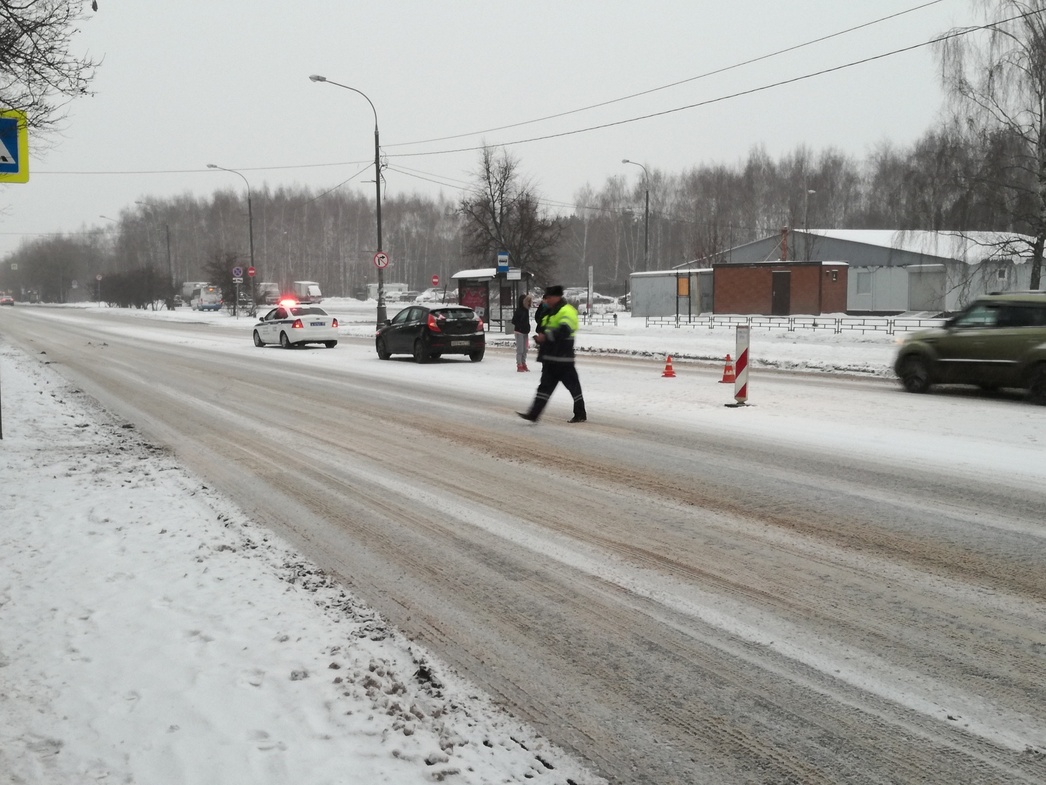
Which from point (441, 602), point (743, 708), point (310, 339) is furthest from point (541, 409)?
point (310, 339)

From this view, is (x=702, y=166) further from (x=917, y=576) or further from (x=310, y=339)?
(x=917, y=576)

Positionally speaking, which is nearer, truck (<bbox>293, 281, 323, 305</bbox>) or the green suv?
the green suv

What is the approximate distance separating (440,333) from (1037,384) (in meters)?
13.2

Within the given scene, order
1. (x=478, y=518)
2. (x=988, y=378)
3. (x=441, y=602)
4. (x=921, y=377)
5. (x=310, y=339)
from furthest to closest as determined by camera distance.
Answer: (x=310, y=339)
(x=921, y=377)
(x=988, y=378)
(x=478, y=518)
(x=441, y=602)

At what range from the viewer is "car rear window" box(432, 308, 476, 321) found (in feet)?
71.9

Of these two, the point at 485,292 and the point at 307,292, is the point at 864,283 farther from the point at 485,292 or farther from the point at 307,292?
the point at 307,292

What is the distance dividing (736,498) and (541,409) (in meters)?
4.66

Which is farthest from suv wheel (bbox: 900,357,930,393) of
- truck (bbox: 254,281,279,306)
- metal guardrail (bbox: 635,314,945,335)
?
truck (bbox: 254,281,279,306)

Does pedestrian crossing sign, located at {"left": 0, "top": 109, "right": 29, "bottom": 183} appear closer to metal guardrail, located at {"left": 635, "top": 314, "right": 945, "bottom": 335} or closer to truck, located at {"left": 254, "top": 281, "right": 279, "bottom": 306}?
metal guardrail, located at {"left": 635, "top": 314, "right": 945, "bottom": 335}

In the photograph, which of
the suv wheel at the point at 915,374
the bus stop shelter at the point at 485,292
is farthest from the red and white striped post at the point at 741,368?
the bus stop shelter at the point at 485,292

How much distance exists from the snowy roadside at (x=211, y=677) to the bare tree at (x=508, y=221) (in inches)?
1588

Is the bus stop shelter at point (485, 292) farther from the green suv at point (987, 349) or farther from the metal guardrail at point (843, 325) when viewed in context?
the green suv at point (987, 349)

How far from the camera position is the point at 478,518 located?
21.7ft

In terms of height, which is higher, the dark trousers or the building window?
the building window
